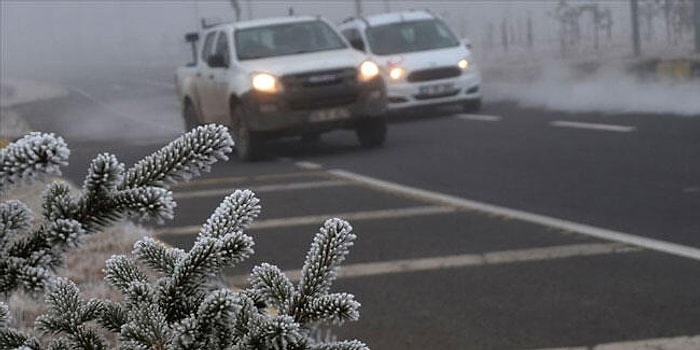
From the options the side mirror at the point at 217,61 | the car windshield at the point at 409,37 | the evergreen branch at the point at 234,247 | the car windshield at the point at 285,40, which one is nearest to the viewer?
the evergreen branch at the point at 234,247

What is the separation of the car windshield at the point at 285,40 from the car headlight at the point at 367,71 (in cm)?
83

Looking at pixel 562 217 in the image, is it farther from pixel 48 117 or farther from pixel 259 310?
pixel 48 117

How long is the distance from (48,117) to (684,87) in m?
15.9

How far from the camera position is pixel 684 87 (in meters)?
22.0

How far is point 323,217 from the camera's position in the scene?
10.7 metres

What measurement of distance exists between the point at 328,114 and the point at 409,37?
23.5 feet

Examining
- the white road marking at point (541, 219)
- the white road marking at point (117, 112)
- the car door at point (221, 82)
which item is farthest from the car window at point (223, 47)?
the white road marking at point (117, 112)

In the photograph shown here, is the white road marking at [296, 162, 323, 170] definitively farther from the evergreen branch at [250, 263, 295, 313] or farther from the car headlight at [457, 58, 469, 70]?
the evergreen branch at [250, 263, 295, 313]

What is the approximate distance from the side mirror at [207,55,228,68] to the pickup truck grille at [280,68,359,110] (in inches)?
45.9

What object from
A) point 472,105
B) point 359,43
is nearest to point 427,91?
point 472,105

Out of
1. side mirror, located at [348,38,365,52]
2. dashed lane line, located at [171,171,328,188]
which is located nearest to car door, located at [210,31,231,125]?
dashed lane line, located at [171,171,328,188]

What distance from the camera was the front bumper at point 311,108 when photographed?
16188mm

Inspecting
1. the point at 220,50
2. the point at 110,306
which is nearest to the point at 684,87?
the point at 220,50

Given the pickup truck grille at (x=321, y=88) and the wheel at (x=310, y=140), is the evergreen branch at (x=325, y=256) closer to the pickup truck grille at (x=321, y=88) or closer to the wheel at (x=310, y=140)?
the pickup truck grille at (x=321, y=88)
